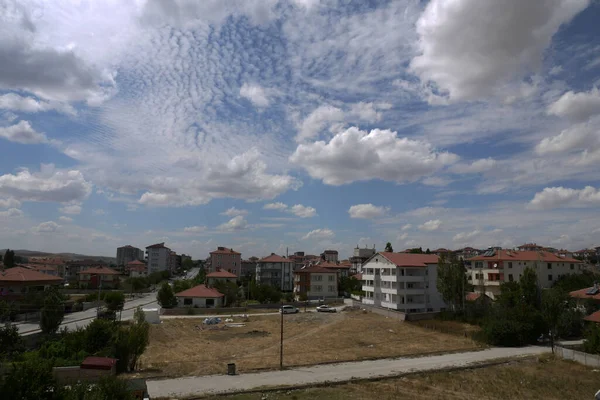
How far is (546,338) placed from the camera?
4272cm

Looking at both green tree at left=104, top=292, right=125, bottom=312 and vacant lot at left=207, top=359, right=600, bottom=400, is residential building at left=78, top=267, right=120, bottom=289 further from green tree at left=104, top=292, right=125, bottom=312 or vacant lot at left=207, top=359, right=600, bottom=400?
vacant lot at left=207, top=359, right=600, bottom=400

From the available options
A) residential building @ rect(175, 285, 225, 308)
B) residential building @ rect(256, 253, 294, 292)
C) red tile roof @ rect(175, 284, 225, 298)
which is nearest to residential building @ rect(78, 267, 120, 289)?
residential building @ rect(256, 253, 294, 292)

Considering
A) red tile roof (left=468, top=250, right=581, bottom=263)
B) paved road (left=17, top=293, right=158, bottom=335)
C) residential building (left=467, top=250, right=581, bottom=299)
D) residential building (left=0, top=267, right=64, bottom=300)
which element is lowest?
paved road (left=17, top=293, right=158, bottom=335)

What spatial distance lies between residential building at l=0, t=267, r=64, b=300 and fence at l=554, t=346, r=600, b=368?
69.7 m

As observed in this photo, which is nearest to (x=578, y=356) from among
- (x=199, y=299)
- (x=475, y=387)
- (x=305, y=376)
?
(x=475, y=387)

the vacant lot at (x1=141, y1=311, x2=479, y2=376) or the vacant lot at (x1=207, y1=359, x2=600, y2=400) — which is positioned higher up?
the vacant lot at (x1=207, y1=359, x2=600, y2=400)

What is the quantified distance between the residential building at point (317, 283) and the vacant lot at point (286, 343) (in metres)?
26.0

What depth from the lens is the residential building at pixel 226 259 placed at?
12111 centimetres

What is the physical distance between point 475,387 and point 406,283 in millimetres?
35429

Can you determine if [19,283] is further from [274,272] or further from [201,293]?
[274,272]

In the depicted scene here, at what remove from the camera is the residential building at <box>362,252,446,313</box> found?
59.8 m

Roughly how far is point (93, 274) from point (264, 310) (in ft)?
211

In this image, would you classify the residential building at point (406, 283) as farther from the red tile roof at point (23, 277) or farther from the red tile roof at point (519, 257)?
the red tile roof at point (23, 277)

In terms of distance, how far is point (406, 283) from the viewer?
6003cm
